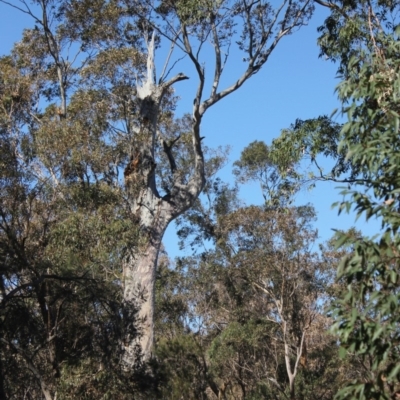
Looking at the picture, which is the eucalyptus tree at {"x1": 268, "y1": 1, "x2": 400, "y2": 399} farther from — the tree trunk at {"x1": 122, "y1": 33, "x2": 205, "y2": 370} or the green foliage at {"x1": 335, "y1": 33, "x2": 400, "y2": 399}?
the tree trunk at {"x1": 122, "y1": 33, "x2": 205, "y2": 370}

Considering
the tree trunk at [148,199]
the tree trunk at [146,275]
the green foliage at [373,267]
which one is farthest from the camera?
the tree trunk at [148,199]

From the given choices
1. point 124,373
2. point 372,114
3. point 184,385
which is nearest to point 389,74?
point 372,114

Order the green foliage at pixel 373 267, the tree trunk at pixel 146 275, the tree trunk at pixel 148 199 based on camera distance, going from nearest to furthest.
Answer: the green foliage at pixel 373 267, the tree trunk at pixel 146 275, the tree trunk at pixel 148 199

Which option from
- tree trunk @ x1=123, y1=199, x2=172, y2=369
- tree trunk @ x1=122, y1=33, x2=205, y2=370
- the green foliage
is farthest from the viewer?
tree trunk @ x1=122, y1=33, x2=205, y2=370

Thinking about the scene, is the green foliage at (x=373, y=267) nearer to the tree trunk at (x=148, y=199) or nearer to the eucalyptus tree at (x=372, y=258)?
the eucalyptus tree at (x=372, y=258)

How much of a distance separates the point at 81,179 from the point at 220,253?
7.39 metres

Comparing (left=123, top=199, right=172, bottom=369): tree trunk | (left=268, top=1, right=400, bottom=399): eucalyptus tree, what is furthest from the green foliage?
(left=123, top=199, right=172, bottom=369): tree trunk

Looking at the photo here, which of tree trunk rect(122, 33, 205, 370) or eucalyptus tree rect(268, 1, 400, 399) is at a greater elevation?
tree trunk rect(122, 33, 205, 370)

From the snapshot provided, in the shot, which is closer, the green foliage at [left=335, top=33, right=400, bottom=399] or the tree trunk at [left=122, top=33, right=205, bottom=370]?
the green foliage at [left=335, top=33, right=400, bottom=399]

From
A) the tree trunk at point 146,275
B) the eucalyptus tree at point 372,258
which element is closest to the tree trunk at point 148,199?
the tree trunk at point 146,275

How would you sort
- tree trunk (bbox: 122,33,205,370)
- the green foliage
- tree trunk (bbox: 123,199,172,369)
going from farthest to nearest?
tree trunk (bbox: 122,33,205,370) < tree trunk (bbox: 123,199,172,369) < the green foliage

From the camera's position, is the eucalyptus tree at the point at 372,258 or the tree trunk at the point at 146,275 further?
the tree trunk at the point at 146,275

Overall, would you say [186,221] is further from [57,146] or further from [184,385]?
[57,146]

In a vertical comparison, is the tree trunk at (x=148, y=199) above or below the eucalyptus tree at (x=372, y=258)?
above
